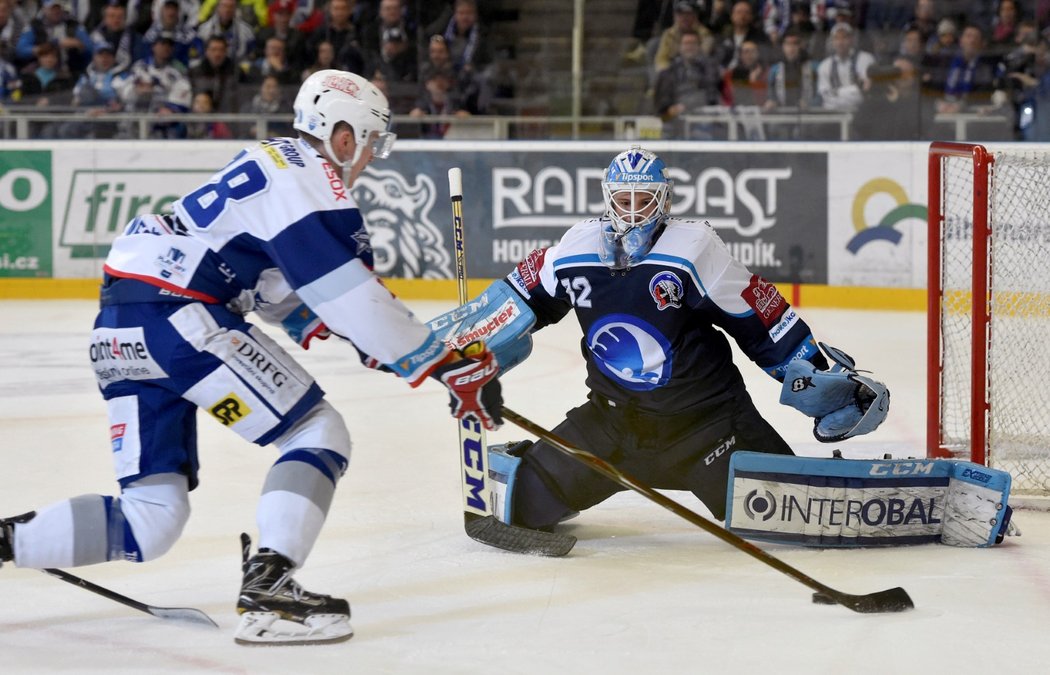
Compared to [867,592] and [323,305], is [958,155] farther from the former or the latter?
[323,305]

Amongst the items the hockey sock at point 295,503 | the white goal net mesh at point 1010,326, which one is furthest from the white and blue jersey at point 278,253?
the white goal net mesh at point 1010,326

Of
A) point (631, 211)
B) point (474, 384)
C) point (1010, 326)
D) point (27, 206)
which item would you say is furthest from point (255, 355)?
point (27, 206)

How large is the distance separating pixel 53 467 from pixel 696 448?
2.21 m

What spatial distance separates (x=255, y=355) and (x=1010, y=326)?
→ 3000mm

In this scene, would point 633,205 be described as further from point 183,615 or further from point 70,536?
point 70,536

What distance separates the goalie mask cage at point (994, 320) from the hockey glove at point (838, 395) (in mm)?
684

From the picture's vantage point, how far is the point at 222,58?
32.5 ft

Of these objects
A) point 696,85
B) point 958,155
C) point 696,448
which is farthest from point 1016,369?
point 696,85

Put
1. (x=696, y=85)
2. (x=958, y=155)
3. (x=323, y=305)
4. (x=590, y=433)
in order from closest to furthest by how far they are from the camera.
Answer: (x=323, y=305)
(x=590, y=433)
(x=958, y=155)
(x=696, y=85)

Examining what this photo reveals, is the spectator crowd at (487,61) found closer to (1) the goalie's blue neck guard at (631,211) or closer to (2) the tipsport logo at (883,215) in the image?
(2) the tipsport logo at (883,215)

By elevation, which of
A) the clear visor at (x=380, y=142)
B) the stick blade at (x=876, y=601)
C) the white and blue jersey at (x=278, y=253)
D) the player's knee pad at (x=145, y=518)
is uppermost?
the clear visor at (x=380, y=142)

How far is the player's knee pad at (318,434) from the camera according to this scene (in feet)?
9.54

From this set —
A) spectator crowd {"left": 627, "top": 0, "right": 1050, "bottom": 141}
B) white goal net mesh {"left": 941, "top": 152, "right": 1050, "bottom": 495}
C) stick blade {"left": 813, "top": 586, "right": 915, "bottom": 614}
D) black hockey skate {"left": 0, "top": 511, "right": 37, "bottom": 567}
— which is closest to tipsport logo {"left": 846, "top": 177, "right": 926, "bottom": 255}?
spectator crowd {"left": 627, "top": 0, "right": 1050, "bottom": 141}

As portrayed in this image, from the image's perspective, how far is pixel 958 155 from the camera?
4.45 meters
